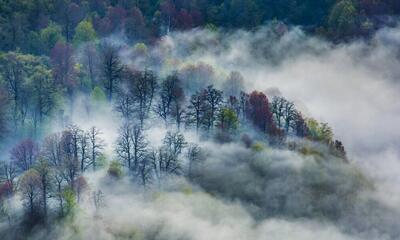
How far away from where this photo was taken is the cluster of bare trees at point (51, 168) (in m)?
163

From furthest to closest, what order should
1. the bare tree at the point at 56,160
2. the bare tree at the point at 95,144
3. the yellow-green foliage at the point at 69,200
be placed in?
the bare tree at the point at 95,144
the bare tree at the point at 56,160
the yellow-green foliage at the point at 69,200

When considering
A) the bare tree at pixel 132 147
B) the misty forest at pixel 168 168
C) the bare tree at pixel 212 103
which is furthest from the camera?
the bare tree at pixel 212 103

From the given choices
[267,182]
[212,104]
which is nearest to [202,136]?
[212,104]

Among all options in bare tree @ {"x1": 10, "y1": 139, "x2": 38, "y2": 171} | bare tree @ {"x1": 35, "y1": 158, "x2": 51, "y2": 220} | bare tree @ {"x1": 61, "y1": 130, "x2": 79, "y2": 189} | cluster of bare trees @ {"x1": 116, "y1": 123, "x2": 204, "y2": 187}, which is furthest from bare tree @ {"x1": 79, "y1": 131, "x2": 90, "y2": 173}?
bare tree @ {"x1": 10, "y1": 139, "x2": 38, "y2": 171}

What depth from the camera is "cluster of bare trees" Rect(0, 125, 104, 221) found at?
163 metres

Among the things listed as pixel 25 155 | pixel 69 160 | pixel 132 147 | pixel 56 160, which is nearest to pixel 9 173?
pixel 25 155

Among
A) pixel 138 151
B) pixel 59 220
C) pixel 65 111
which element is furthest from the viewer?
pixel 65 111

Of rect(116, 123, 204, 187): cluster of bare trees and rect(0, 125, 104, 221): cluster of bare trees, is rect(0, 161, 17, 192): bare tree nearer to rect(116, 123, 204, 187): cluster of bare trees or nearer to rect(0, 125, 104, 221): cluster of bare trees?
rect(0, 125, 104, 221): cluster of bare trees

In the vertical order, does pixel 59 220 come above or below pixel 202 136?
below

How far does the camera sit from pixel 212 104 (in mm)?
186625

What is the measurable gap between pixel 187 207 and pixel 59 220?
93.0 feet

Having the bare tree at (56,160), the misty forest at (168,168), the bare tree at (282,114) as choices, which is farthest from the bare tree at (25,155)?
the bare tree at (282,114)

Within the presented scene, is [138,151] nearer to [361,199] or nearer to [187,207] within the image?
[187,207]

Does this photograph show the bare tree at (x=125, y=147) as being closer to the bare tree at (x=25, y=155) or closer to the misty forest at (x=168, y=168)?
the misty forest at (x=168, y=168)
